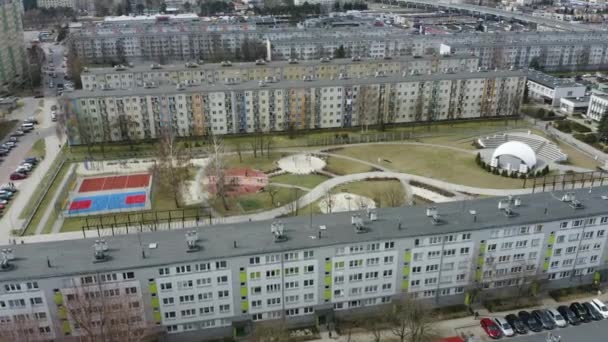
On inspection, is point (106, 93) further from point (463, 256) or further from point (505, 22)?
point (505, 22)

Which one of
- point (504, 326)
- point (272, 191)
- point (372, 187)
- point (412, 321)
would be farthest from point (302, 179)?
point (504, 326)

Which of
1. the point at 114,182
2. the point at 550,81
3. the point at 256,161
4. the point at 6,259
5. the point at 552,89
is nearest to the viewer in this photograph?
the point at 6,259

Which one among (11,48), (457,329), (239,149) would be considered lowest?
(457,329)

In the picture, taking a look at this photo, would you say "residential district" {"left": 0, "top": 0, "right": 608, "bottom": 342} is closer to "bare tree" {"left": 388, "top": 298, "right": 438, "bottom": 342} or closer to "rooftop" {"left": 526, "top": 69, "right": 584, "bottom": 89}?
"bare tree" {"left": 388, "top": 298, "right": 438, "bottom": 342}

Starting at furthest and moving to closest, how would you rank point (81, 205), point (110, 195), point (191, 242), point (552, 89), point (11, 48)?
point (11, 48) < point (552, 89) < point (110, 195) < point (81, 205) < point (191, 242)

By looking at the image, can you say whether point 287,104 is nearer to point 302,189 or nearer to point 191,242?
point 302,189

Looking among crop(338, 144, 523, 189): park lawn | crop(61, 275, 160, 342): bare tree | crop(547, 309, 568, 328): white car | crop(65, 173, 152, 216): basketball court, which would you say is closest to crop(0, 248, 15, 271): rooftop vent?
crop(61, 275, 160, 342): bare tree
